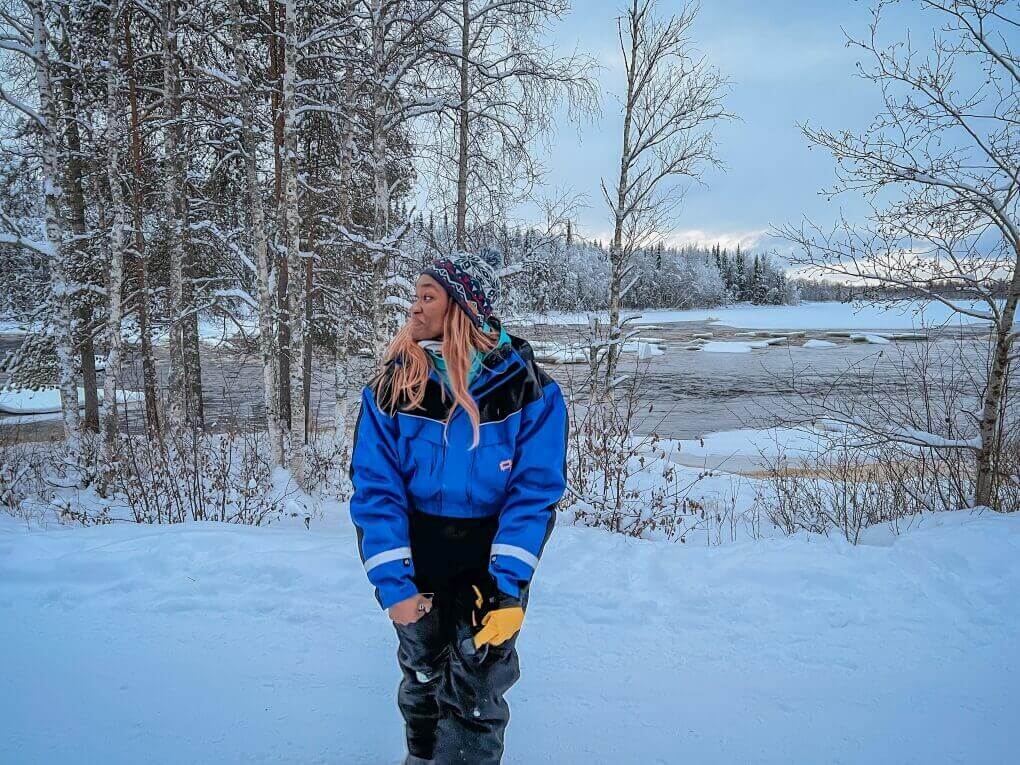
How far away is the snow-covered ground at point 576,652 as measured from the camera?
2.29 metres

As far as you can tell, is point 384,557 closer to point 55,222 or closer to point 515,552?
point 515,552

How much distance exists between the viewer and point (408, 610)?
1.78 metres

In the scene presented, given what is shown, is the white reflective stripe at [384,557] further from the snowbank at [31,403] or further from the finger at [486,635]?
the snowbank at [31,403]

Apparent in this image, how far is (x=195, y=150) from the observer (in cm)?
1095

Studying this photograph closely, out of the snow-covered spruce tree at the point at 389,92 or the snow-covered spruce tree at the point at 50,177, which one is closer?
the snow-covered spruce tree at the point at 389,92

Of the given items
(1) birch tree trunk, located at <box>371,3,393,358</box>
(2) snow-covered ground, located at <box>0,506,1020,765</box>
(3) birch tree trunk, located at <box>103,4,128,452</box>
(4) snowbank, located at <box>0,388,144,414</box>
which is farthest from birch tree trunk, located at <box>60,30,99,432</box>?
(2) snow-covered ground, located at <box>0,506,1020,765</box>

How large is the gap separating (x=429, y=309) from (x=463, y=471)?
57 centimetres

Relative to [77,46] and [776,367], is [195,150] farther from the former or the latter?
[776,367]

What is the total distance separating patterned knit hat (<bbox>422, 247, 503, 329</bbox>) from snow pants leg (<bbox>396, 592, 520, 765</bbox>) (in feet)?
3.28

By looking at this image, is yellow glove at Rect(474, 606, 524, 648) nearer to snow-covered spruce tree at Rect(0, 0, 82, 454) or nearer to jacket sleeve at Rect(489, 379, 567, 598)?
jacket sleeve at Rect(489, 379, 567, 598)

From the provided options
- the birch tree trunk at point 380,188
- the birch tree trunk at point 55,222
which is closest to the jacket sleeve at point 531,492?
the birch tree trunk at point 380,188

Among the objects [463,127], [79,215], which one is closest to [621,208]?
[463,127]

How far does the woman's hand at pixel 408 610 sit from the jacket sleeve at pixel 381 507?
0.7 inches

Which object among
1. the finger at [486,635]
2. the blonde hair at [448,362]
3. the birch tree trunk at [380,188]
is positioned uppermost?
the birch tree trunk at [380,188]
